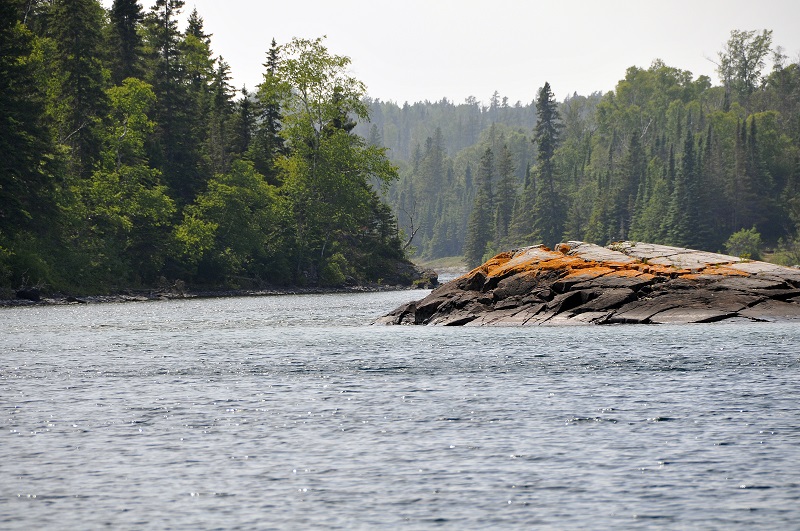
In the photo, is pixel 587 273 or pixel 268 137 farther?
pixel 268 137

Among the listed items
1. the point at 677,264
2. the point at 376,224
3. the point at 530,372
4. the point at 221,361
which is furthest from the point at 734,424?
the point at 376,224

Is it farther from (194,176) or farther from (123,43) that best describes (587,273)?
(123,43)

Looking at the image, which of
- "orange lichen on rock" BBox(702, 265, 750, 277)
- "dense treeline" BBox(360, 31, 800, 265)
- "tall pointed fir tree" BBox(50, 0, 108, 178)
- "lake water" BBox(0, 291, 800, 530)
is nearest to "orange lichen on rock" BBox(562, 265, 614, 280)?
"orange lichen on rock" BBox(702, 265, 750, 277)

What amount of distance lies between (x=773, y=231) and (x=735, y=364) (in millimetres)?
113039

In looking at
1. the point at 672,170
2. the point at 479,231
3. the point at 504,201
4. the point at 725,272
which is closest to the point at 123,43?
the point at 725,272

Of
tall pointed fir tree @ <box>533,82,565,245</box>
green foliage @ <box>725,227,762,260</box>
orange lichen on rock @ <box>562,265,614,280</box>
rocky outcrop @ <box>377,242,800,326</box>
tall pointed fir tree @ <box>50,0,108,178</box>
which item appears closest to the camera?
rocky outcrop @ <box>377,242,800,326</box>

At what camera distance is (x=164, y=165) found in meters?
81.1

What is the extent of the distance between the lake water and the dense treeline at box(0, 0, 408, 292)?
32208 millimetres

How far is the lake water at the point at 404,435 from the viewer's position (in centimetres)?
1248

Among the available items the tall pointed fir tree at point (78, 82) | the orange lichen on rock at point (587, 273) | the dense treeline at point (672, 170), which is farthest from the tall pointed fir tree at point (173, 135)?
the orange lichen on rock at point (587, 273)

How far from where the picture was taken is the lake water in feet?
40.9

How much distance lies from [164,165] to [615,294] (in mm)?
50747

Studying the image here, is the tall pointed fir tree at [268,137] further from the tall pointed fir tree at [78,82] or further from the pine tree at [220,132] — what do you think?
the tall pointed fir tree at [78,82]

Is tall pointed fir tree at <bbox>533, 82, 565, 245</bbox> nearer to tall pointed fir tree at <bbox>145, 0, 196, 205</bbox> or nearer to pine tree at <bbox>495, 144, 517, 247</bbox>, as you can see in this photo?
pine tree at <bbox>495, 144, 517, 247</bbox>
